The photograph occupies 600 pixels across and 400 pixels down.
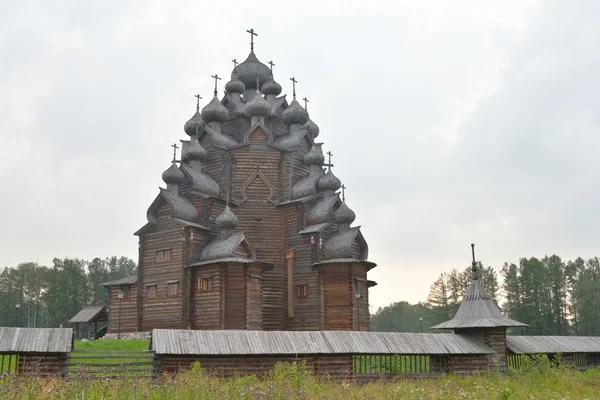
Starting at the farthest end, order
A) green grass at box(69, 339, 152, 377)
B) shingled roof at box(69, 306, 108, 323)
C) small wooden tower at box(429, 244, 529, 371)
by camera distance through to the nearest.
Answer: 1. shingled roof at box(69, 306, 108, 323)
2. small wooden tower at box(429, 244, 529, 371)
3. green grass at box(69, 339, 152, 377)

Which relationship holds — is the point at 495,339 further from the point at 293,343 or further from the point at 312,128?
the point at 312,128

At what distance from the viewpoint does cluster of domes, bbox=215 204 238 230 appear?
2603cm

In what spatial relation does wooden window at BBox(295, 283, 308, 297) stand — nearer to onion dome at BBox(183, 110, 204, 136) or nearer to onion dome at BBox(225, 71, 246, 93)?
onion dome at BBox(183, 110, 204, 136)

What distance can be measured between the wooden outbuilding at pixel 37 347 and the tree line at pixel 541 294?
4093 centimetres

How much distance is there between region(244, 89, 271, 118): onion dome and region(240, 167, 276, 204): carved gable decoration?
326 centimetres

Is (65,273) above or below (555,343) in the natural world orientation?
above

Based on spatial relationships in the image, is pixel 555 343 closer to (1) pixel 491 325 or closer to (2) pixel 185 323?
(1) pixel 491 325

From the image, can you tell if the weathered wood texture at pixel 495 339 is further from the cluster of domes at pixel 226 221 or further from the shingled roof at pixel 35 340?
the shingled roof at pixel 35 340

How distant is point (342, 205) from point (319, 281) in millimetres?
3720

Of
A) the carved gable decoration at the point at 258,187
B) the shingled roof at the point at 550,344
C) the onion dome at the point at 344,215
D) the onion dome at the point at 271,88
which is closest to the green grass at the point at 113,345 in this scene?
the carved gable decoration at the point at 258,187

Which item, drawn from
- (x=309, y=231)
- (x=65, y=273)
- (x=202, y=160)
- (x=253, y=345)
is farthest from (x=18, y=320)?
(x=253, y=345)

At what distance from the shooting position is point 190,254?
25.5 m

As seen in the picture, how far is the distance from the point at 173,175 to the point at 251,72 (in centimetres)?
972

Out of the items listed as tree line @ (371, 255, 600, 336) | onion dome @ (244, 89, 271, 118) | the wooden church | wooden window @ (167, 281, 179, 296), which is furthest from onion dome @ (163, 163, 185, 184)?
tree line @ (371, 255, 600, 336)
